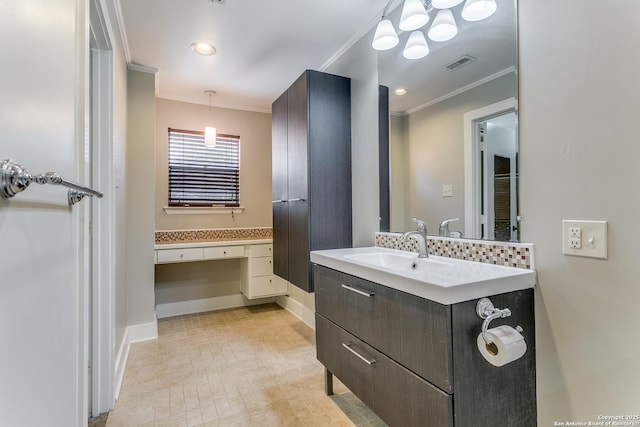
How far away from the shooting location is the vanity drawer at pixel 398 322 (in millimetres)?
1051

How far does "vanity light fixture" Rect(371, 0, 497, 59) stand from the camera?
1.47m

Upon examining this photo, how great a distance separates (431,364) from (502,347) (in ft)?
0.77

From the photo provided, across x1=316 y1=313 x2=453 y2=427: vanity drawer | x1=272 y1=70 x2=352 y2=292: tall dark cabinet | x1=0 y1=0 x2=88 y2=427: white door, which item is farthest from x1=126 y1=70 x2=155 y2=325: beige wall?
x1=316 y1=313 x2=453 y2=427: vanity drawer

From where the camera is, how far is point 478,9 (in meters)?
1.45

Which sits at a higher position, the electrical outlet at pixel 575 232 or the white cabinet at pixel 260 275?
the electrical outlet at pixel 575 232

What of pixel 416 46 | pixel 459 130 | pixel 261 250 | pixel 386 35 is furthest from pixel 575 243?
pixel 261 250

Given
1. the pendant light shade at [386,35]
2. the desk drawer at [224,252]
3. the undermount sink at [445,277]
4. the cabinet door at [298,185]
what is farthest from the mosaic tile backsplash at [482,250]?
the desk drawer at [224,252]

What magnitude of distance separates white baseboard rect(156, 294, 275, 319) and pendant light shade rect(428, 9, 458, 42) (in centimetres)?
317

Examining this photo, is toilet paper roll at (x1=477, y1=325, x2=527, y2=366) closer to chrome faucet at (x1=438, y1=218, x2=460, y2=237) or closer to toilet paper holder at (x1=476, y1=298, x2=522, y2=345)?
toilet paper holder at (x1=476, y1=298, x2=522, y2=345)

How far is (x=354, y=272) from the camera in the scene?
4.96 ft

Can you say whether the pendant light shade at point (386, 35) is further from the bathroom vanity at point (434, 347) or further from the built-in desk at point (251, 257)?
the built-in desk at point (251, 257)

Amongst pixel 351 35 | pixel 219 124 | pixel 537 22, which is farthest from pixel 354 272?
pixel 219 124

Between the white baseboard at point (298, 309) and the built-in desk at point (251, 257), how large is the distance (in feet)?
0.49

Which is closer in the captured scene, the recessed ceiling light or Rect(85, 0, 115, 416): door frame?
Rect(85, 0, 115, 416): door frame
